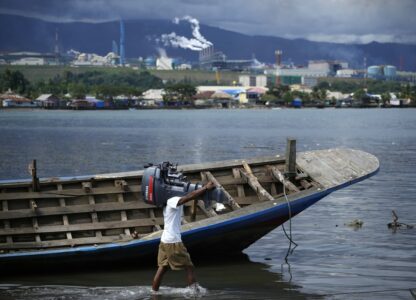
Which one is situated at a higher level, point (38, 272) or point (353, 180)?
point (353, 180)

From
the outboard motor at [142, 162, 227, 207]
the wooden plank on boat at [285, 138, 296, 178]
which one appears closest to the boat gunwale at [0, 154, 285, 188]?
the wooden plank on boat at [285, 138, 296, 178]

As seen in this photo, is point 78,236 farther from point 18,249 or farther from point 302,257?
point 302,257

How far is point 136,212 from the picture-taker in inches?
620

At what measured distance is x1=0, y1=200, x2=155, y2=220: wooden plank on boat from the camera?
49.5 ft

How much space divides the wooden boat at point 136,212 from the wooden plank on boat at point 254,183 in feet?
0.06

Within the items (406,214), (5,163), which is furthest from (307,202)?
(5,163)

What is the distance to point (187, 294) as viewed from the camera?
1369 cm

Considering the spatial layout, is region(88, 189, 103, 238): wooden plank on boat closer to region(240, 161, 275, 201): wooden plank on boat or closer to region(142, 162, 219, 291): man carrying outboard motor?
region(142, 162, 219, 291): man carrying outboard motor

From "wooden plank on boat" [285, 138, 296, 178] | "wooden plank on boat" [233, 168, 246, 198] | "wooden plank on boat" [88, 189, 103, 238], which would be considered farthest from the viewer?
"wooden plank on boat" [233, 168, 246, 198]

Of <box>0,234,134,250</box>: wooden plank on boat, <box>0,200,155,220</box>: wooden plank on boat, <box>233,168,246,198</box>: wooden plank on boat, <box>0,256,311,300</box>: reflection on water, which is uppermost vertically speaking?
<box>233,168,246,198</box>: wooden plank on boat

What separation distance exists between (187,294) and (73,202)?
10.5ft

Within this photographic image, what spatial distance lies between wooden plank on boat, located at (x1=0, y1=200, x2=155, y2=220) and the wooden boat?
0.06 ft

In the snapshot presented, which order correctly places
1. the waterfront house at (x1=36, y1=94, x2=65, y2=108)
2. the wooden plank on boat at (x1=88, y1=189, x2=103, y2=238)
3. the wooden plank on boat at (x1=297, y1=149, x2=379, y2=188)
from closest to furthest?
the wooden plank on boat at (x1=88, y1=189, x2=103, y2=238) < the wooden plank on boat at (x1=297, y1=149, x2=379, y2=188) < the waterfront house at (x1=36, y1=94, x2=65, y2=108)

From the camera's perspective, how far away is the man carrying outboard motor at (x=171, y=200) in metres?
12.5
